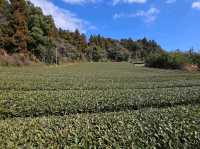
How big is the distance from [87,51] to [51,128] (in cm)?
12232

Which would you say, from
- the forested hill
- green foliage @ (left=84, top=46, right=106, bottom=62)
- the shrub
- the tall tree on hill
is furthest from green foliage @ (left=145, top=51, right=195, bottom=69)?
green foliage @ (left=84, top=46, right=106, bottom=62)

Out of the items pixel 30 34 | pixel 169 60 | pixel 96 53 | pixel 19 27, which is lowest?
pixel 169 60

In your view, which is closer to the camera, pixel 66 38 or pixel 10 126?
pixel 10 126

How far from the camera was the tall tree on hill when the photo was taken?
64.1 metres

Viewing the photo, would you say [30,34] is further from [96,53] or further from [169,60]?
[96,53]

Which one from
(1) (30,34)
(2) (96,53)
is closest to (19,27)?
(1) (30,34)

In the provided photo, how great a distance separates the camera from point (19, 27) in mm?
64625

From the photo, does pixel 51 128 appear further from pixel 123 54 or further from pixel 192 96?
pixel 123 54

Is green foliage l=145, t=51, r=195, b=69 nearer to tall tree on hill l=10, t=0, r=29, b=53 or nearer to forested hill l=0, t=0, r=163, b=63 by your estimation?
forested hill l=0, t=0, r=163, b=63

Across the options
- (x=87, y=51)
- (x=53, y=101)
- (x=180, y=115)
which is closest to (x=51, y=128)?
(x=180, y=115)

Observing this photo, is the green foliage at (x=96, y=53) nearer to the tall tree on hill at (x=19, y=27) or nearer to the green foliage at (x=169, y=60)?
the green foliage at (x=169, y=60)

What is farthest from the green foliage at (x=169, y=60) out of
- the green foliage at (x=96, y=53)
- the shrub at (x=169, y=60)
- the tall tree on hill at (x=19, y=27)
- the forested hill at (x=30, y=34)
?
the green foliage at (x=96, y=53)

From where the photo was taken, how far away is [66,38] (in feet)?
364

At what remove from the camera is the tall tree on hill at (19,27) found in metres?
64.1
